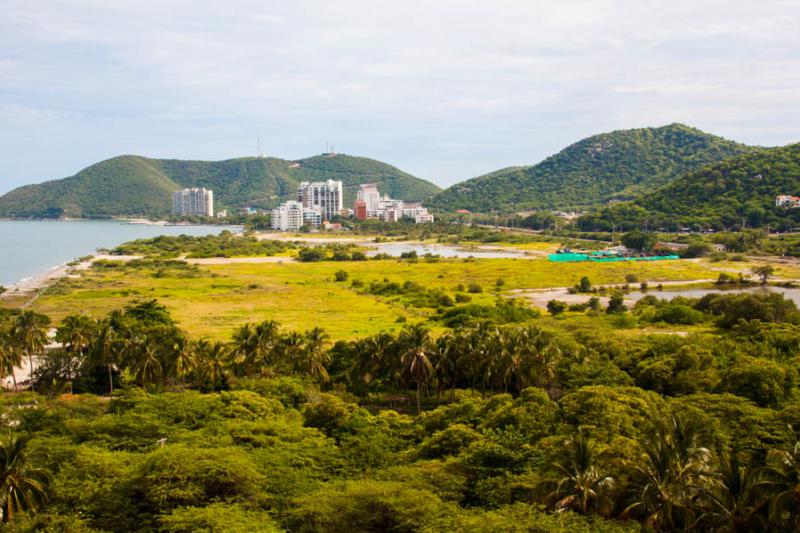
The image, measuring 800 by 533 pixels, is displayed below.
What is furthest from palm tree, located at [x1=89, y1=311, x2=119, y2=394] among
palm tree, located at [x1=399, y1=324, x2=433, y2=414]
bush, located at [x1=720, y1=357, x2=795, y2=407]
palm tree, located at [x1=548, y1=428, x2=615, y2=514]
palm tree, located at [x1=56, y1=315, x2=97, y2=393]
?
bush, located at [x1=720, y1=357, x2=795, y2=407]

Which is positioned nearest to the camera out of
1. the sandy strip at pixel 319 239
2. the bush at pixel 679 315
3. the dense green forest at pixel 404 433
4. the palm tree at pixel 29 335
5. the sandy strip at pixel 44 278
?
the dense green forest at pixel 404 433

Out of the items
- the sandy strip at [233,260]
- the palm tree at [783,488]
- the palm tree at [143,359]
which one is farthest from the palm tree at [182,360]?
the sandy strip at [233,260]

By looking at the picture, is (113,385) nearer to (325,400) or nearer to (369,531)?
(325,400)

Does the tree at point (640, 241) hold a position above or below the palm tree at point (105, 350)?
above

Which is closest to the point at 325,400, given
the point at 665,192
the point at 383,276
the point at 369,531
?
the point at 369,531

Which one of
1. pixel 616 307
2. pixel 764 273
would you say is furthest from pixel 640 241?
pixel 616 307

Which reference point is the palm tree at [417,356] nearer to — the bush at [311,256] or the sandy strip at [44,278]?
the sandy strip at [44,278]

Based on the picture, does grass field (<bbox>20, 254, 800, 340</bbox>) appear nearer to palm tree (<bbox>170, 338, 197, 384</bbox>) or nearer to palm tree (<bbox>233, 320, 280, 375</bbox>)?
palm tree (<bbox>233, 320, 280, 375</bbox>)
